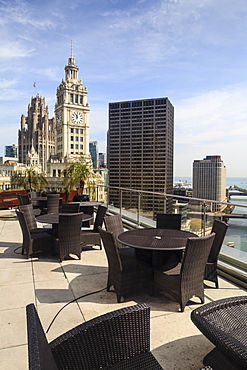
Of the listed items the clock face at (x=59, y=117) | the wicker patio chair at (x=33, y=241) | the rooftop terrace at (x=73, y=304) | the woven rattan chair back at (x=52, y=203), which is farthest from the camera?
the clock face at (x=59, y=117)

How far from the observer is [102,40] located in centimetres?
1348

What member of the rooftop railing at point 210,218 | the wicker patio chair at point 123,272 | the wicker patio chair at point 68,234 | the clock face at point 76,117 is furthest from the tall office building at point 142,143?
the clock face at point 76,117

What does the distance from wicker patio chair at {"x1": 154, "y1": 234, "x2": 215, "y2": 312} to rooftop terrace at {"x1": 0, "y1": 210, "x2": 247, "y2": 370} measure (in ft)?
0.65

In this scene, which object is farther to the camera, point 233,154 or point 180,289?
point 233,154

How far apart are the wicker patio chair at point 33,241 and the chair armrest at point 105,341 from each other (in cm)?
370

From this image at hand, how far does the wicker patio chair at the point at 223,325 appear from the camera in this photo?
1.52 metres

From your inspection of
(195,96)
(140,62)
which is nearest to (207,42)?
(140,62)

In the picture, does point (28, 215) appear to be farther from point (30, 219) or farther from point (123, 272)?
point (123, 272)

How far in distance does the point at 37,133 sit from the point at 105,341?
134454 millimetres

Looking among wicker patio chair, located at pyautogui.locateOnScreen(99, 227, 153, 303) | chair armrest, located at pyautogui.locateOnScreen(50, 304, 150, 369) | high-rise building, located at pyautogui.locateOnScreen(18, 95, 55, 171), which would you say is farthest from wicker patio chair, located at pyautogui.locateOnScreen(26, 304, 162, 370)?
high-rise building, located at pyautogui.locateOnScreen(18, 95, 55, 171)

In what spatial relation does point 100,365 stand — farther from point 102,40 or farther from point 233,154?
point 233,154

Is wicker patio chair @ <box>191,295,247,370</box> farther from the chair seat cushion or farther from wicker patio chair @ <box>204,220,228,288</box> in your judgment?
wicker patio chair @ <box>204,220,228,288</box>

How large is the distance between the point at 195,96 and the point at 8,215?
16.7 metres

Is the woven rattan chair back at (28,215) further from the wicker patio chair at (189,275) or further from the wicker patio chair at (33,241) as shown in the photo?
the wicker patio chair at (189,275)
